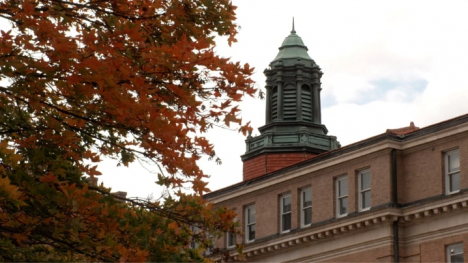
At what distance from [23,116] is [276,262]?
39.5m

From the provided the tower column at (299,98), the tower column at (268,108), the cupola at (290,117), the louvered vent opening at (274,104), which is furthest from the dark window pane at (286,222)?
the tower column at (268,108)

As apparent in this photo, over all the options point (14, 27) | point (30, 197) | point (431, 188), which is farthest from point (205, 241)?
point (431, 188)

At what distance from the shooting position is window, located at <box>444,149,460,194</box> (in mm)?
46928

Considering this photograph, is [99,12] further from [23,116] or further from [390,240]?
[390,240]

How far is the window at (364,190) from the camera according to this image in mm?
50719

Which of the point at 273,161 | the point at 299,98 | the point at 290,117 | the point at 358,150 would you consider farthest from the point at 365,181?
the point at 299,98

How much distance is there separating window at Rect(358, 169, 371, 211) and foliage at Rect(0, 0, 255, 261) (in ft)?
111

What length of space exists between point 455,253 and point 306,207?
1028 centimetres

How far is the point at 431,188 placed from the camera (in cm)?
4772

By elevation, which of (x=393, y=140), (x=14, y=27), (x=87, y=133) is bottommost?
(x=87, y=133)

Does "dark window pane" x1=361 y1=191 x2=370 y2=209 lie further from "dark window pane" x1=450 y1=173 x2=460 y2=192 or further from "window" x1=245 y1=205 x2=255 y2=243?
"window" x1=245 y1=205 x2=255 y2=243

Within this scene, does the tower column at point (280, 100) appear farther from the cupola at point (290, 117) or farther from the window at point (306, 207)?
the window at point (306, 207)

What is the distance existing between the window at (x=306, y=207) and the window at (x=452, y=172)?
9.12m

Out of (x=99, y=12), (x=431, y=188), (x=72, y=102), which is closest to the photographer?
(x=72, y=102)
